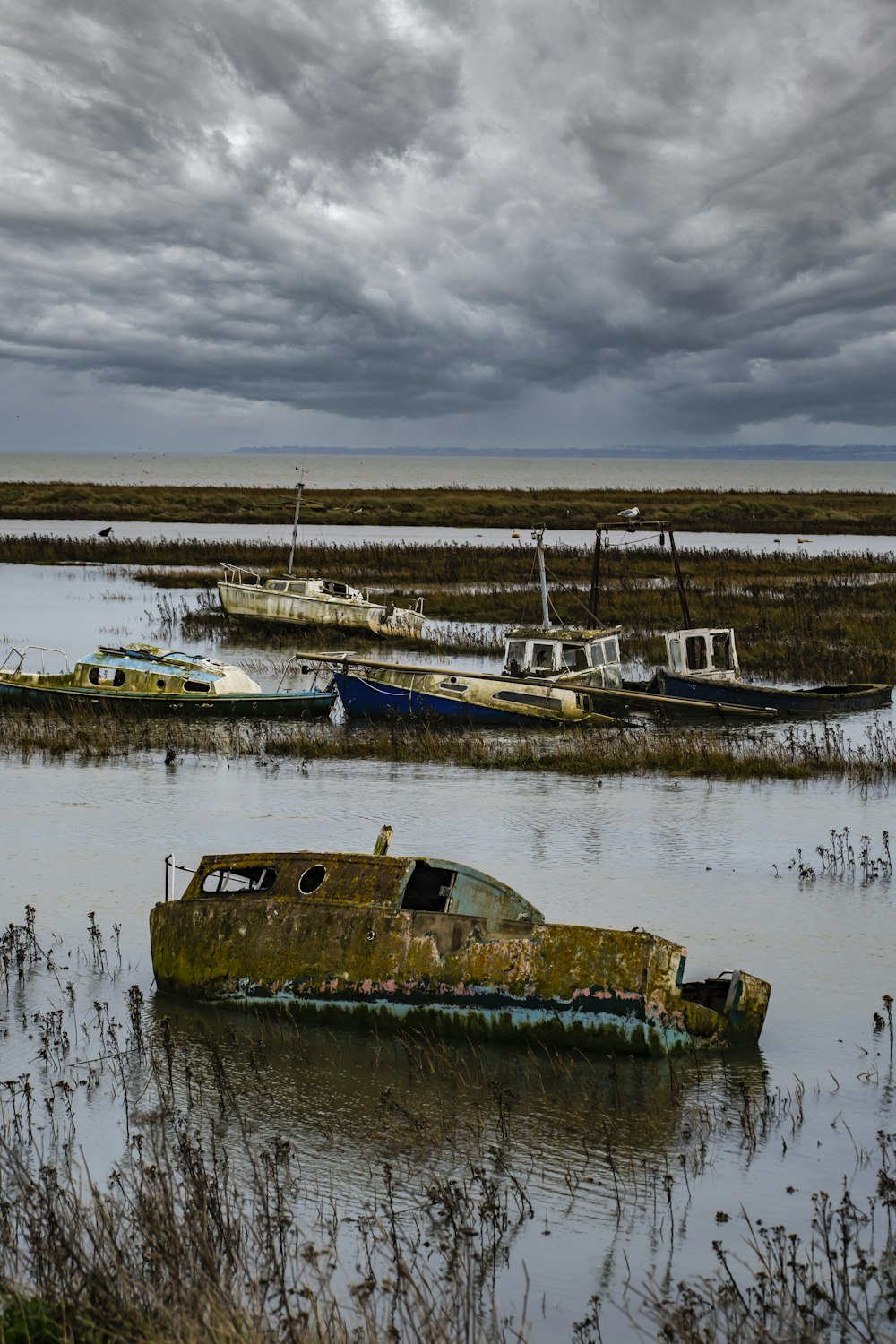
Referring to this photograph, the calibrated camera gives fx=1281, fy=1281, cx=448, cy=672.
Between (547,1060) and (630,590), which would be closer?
(547,1060)

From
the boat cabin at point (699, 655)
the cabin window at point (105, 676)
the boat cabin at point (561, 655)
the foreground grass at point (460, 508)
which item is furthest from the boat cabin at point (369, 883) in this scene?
the foreground grass at point (460, 508)

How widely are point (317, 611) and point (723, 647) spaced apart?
1402 cm

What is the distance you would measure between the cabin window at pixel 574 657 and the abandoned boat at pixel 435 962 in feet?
48.7

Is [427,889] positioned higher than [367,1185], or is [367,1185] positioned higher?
[427,889]

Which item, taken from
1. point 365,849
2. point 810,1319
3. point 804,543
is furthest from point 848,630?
point 804,543

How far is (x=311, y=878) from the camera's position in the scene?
37.2ft

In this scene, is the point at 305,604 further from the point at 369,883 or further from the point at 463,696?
the point at 369,883

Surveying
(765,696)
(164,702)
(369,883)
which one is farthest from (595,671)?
(369,883)

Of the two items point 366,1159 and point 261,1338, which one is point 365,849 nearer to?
point 366,1159

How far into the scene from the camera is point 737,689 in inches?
1040

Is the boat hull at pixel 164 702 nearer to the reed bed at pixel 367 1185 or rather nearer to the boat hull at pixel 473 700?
the boat hull at pixel 473 700

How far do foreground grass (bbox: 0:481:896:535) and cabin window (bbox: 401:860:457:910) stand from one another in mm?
71896

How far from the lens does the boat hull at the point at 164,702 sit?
25031 millimetres

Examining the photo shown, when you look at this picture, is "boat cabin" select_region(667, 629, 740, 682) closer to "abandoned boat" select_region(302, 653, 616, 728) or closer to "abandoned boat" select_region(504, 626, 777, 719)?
"abandoned boat" select_region(504, 626, 777, 719)
